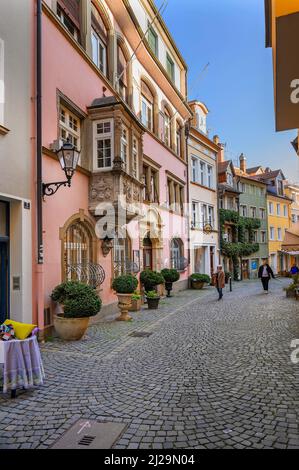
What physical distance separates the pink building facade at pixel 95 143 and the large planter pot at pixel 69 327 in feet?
1.44

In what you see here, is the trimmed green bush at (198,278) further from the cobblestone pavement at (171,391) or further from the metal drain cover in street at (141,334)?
the metal drain cover in street at (141,334)

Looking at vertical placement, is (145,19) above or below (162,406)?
above

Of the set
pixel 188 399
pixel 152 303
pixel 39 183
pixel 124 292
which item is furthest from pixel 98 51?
pixel 188 399

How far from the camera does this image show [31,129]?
27.3 feet

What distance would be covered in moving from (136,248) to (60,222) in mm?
6155

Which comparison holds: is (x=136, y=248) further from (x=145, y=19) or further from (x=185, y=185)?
(x=145, y=19)

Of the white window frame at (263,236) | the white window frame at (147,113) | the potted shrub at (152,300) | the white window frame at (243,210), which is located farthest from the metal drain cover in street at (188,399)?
the white window frame at (263,236)

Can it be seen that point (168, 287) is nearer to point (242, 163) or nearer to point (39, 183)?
point (39, 183)

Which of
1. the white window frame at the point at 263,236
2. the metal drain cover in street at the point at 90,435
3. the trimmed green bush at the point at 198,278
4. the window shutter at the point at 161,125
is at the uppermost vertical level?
the window shutter at the point at 161,125

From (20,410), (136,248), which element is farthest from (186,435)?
(136,248)

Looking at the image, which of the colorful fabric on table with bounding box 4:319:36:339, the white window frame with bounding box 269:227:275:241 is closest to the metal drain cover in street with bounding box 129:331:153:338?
the colorful fabric on table with bounding box 4:319:36:339

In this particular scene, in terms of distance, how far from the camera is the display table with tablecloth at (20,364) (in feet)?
15.7

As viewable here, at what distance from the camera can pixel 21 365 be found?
16.0 ft

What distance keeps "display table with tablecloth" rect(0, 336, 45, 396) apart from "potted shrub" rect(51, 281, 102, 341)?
277cm
